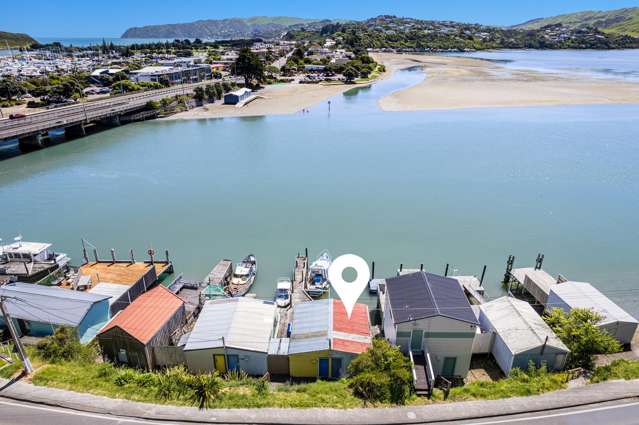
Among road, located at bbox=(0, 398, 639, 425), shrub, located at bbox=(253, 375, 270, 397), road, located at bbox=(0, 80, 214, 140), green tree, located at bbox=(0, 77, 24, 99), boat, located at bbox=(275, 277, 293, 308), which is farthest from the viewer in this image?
green tree, located at bbox=(0, 77, 24, 99)

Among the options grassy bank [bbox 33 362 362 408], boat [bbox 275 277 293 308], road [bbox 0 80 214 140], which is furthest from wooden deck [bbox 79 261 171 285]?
road [bbox 0 80 214 140]

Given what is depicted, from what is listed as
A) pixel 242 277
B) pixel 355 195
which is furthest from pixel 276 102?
pixel 242 277

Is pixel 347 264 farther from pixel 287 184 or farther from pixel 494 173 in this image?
pixel 494 173

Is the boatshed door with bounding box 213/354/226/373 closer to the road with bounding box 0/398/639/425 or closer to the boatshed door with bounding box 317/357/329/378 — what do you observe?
the boatshed door with bounding box 317/357/329/378

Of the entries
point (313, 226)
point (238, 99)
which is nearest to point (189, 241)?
point (313, 226)

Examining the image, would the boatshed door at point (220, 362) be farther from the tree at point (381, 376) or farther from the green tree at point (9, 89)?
the green tree at point (9, 89)

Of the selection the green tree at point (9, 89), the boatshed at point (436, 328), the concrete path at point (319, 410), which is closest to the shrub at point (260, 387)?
the concrete path at point (319, 410)
